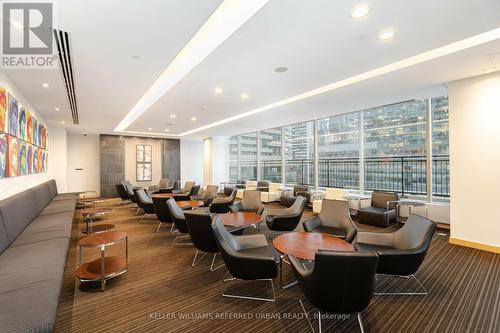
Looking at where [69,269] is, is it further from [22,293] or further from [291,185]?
[291,185]

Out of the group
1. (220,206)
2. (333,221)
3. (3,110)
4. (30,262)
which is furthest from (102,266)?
(333,221)

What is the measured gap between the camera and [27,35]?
2.73m

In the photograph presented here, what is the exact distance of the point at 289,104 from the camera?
5785mm

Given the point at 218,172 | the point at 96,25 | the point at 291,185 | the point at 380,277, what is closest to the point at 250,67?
the point at 96,25

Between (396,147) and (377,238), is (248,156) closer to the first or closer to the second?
(396,147)

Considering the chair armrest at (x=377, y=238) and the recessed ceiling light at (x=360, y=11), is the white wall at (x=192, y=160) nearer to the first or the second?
the chair armrest at (x=377, y=238)

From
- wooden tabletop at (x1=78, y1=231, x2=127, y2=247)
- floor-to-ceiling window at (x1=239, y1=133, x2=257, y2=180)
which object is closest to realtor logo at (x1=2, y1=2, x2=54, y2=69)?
wooden tabletop at (x1=78, y1=231, x2=127, y2=247)

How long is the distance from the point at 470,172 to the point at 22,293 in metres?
6.22

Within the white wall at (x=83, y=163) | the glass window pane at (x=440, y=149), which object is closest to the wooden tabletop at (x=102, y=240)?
the glass window pane at (x=440, y=149)

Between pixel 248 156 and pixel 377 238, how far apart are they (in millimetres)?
8861

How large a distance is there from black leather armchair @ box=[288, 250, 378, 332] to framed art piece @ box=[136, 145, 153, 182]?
11164 mm

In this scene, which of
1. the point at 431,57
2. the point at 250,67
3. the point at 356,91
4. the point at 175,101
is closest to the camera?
the point at 431,57

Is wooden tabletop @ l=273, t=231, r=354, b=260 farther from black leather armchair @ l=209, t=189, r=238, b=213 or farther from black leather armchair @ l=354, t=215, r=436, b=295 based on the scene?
black leather armchair @ l=209, t=189, r=238, b=213

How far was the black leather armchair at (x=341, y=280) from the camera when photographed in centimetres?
172
